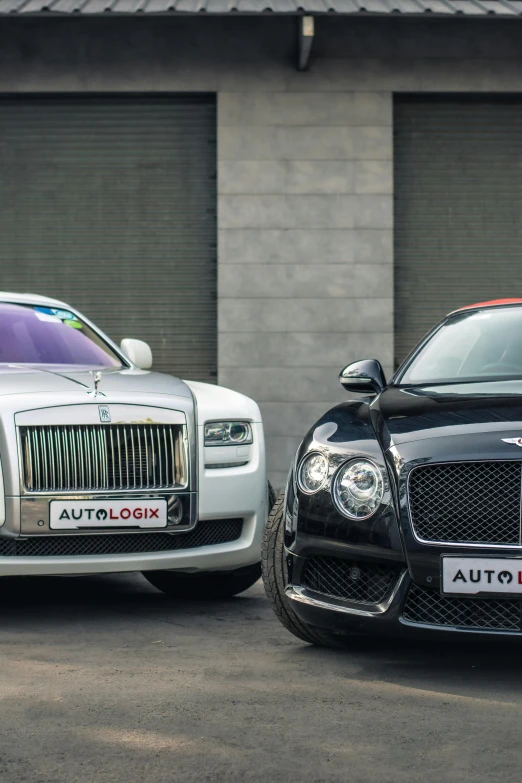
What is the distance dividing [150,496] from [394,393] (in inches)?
47.3

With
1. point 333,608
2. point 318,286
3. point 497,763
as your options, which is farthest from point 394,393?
point 318,286

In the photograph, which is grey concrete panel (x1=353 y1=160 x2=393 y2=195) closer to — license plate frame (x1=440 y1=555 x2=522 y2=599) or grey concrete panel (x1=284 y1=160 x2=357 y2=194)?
grey concrete panel (x1=284 y1=160 x2=357 y2=194)

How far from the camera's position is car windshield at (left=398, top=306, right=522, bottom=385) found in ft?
17.1

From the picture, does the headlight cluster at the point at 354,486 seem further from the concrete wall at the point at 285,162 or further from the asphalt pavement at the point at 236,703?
the concrete wall at the point at 285,162

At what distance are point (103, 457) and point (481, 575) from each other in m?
2.01

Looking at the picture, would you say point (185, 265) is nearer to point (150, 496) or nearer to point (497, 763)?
point (150, 496)

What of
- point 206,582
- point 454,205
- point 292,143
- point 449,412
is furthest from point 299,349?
point 449,412

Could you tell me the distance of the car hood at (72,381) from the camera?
5.38 m

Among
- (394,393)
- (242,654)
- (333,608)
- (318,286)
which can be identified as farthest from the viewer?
(318,286)

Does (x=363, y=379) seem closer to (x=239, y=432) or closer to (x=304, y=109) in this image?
(x=239, y=432)

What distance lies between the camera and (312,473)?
442 cm

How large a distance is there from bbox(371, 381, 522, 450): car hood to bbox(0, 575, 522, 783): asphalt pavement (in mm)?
898

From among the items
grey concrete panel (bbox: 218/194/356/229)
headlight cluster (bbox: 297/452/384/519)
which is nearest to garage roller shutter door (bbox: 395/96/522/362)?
grey concrete panel (bbox: 218/194/356/229)

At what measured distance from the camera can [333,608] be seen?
13.9 ft
